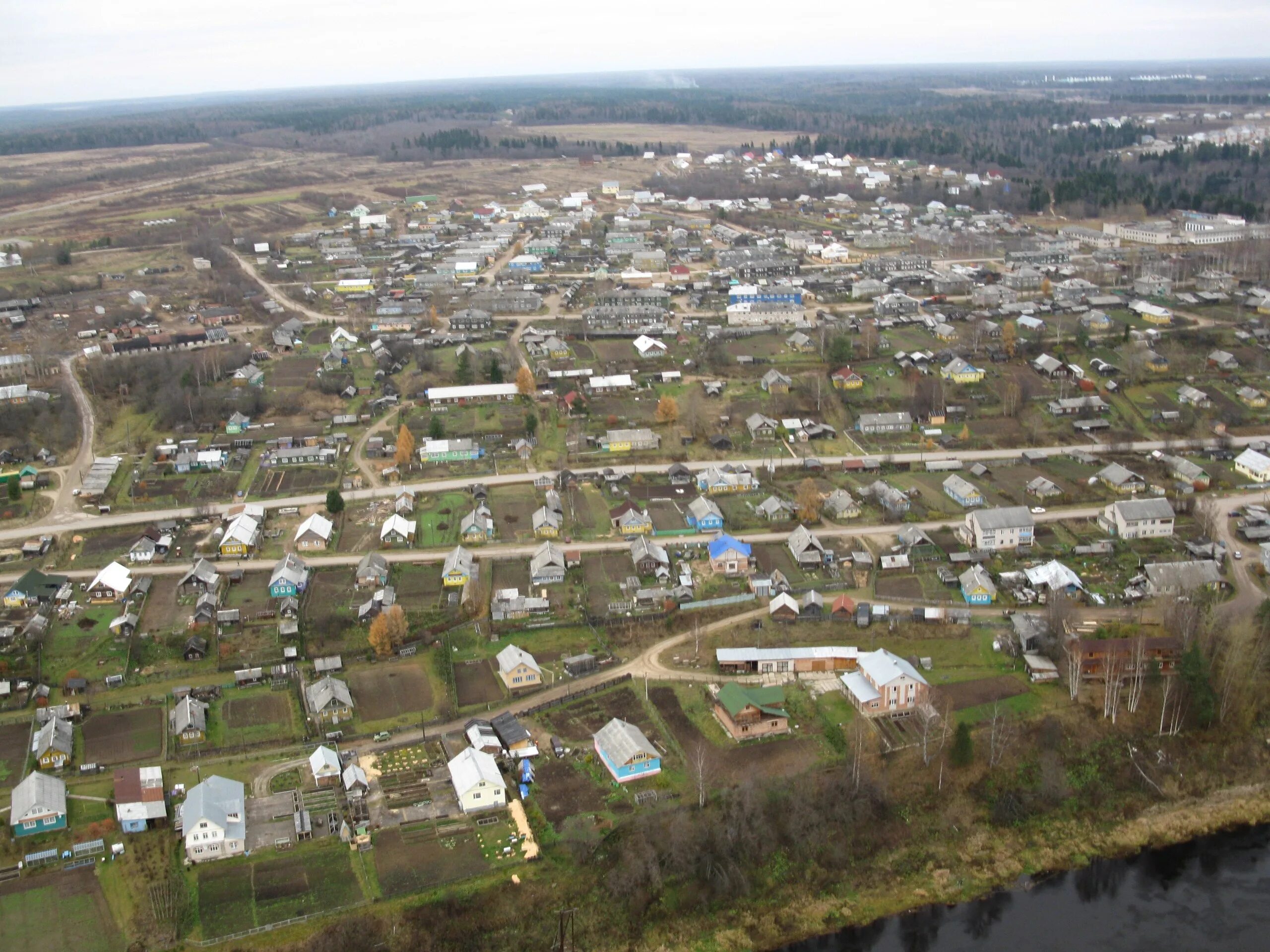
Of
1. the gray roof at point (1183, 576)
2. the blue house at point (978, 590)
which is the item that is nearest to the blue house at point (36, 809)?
the blue house at point (978, 590)

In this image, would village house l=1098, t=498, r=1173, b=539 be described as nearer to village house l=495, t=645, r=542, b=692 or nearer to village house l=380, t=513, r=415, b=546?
village house l=495, t=645, r=542, b=692

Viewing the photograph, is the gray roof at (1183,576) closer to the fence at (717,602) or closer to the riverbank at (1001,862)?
the riverbank at (1001,862)

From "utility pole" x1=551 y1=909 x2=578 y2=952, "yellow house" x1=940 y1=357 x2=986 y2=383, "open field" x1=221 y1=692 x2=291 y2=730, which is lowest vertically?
"utility pole" x1=551 y1=909 x2=578 y2=952

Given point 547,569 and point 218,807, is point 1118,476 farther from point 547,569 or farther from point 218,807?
point 218,807

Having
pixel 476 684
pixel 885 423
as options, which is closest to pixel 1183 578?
pixel 885 423

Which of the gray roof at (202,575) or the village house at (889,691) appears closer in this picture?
the village house at (889,691)

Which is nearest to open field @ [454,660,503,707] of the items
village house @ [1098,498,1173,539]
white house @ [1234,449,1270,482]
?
village house @ [1098,498,1173,539]

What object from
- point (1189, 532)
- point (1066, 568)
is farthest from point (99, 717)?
point (1189, 532)
